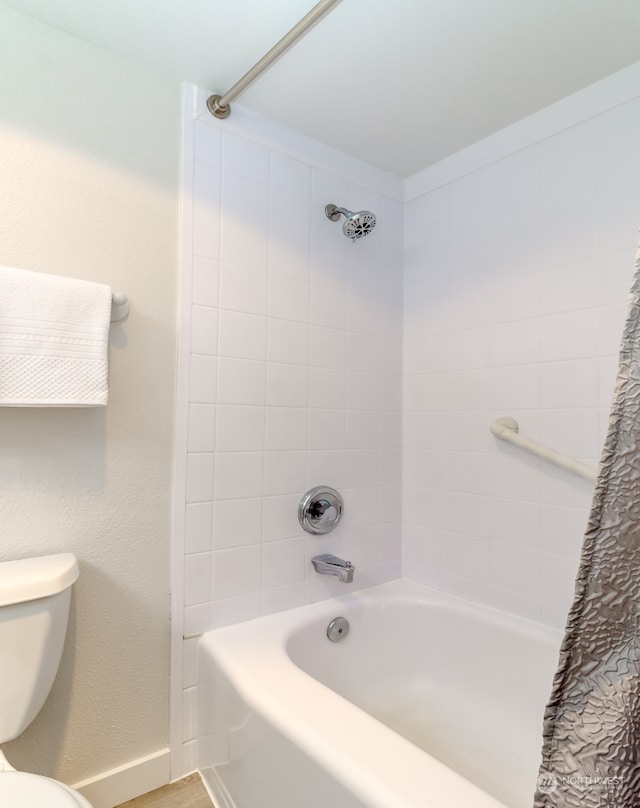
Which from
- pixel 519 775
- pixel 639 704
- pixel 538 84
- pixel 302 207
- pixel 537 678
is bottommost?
pixel 519 775

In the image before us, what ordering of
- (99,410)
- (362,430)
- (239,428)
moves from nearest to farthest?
1. (99,410)
2. (239,428)
3. (362,430)

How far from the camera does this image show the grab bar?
1400 millimetres

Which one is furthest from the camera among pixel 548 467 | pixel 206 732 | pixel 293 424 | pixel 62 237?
pixel 293 424

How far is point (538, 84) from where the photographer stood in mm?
1452

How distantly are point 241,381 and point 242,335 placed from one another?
154mm

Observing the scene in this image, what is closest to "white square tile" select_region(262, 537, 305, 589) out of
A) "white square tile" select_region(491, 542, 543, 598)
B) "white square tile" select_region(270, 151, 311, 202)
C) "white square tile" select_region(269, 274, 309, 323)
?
"white square tile" select_region(491, 542, 543, 598)

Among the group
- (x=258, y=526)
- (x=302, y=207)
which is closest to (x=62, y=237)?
(x=302, y=207)

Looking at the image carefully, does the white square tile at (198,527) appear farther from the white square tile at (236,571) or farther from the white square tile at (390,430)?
the white square tile at (390,430)

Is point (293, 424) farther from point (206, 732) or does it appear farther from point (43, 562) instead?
point (206, 732)

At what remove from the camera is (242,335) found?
1568 millimetres

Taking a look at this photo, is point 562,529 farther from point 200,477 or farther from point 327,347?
point 200,477

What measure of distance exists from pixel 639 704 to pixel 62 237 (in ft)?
4.83

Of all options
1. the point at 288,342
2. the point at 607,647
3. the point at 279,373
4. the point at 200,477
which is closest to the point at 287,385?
the point at 279,373

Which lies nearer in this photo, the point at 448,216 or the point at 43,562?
the point at 43,562
